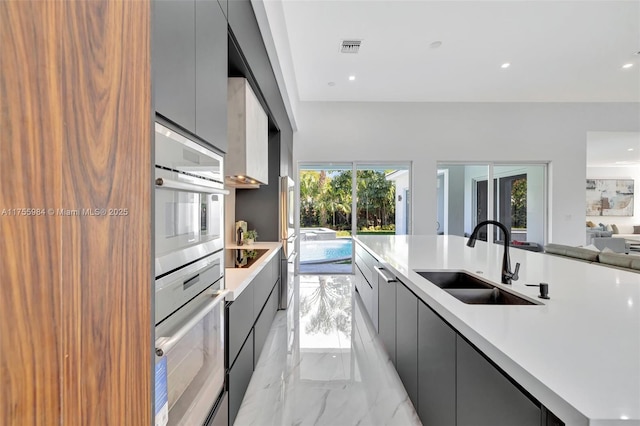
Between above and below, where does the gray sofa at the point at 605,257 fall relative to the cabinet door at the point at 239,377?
above

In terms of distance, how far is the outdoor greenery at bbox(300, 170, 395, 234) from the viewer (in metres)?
6.01

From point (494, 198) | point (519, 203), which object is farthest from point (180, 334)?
point (519, 203)

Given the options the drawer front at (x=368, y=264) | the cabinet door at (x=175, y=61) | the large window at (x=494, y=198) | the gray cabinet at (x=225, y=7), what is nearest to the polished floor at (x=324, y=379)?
the drawer front at (x=368, y=264)

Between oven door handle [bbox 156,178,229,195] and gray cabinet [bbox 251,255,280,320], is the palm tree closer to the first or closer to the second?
gray cabinet [bbox 251,255,280,320]

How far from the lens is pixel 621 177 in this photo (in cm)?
1020

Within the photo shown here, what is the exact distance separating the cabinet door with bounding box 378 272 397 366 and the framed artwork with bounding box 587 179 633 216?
11.7m

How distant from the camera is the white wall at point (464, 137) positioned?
5.93 metres

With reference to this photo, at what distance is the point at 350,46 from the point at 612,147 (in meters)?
7.48

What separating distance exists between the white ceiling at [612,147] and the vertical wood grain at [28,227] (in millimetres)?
8386

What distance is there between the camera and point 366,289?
321cm

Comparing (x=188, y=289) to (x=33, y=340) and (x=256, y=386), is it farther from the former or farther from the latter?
(x=256, y=386)

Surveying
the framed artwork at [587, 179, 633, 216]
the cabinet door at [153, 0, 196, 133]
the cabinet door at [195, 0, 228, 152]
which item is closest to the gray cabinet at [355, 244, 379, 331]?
the cabinet door at [195, 0, 228, 152]

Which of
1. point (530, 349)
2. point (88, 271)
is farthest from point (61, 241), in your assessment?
point (530, 349)

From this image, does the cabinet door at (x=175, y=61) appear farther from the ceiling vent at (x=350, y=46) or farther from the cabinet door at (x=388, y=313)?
the ceiling vent at (x=350, y=46)
